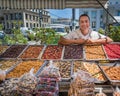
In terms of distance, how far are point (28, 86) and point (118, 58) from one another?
5.63 feet

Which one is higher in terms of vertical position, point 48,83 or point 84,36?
point 84,36

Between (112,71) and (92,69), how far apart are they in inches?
9.9

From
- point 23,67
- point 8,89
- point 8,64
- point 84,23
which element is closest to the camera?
point 8,89

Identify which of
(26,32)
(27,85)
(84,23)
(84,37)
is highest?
(84,23)

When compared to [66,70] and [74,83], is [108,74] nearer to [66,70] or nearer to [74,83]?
[66,70]

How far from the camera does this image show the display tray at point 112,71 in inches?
89.2

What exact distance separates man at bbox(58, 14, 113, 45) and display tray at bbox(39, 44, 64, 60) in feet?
0.50

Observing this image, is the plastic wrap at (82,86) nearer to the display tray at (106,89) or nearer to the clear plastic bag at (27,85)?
the display tray at (106,89)

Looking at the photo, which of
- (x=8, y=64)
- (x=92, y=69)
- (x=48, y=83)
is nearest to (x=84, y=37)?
(x=92, y=69)

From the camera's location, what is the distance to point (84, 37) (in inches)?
149

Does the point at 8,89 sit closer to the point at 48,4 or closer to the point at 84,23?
the point at 48,4

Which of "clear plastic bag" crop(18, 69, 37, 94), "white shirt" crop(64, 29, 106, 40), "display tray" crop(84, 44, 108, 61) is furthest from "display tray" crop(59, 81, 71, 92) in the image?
"white shirt" crop(64, 29, 106, 40)

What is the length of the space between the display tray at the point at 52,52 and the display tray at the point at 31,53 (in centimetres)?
7

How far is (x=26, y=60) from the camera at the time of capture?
3.31 meters
